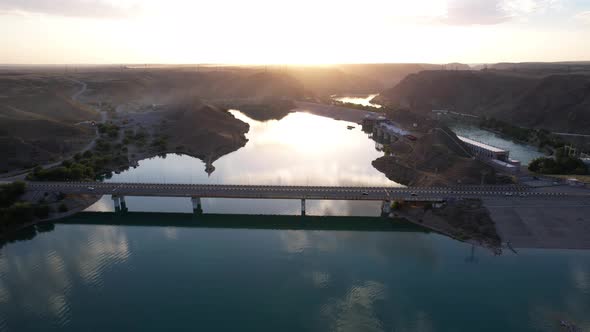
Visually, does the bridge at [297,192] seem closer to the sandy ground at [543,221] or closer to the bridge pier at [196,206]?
the bridge pier at [196,206]

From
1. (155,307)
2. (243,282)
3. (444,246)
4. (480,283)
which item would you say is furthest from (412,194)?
(155,307)

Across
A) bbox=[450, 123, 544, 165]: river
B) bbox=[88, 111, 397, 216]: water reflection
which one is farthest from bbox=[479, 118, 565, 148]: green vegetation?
bbox=[88, 111, 397, 216]: water reflection

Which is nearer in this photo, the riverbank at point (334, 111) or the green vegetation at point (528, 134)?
the green vegetation at point (528, 134)

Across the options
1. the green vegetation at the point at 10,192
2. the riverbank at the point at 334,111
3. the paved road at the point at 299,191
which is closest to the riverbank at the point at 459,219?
the paved road at the point at 299,191

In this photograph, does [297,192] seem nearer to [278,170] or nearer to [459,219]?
[459,219]

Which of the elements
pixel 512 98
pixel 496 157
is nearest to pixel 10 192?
pixel 496 157

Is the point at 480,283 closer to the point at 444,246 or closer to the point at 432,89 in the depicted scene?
the point at 444,246

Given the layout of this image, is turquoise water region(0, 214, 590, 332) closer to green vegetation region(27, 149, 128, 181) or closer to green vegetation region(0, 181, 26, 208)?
green vegetation region(0, 181, 26, 208)
